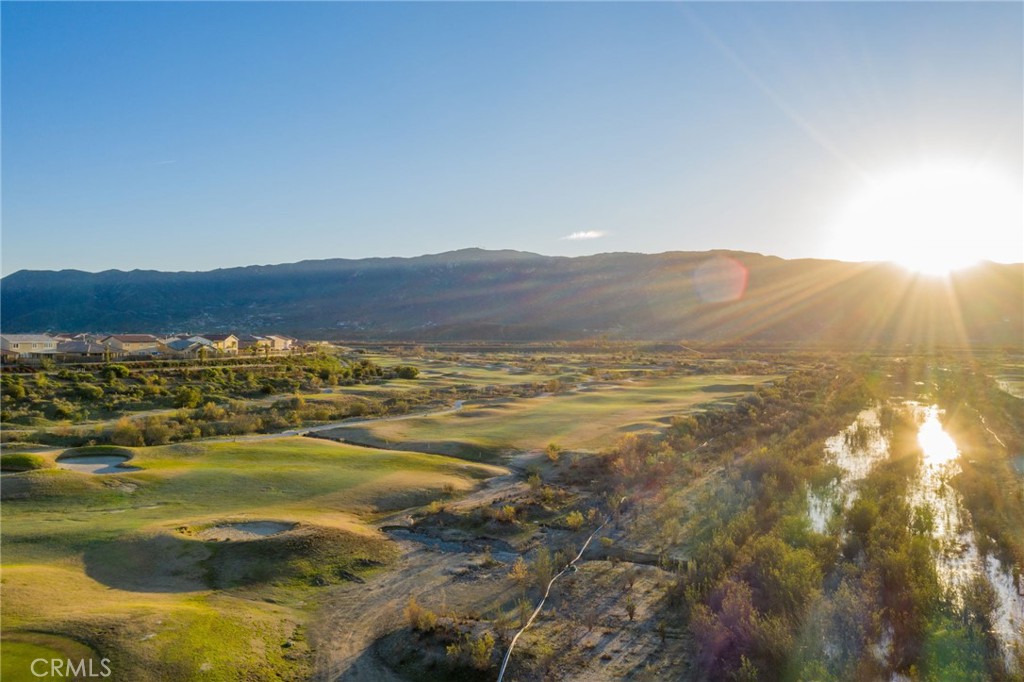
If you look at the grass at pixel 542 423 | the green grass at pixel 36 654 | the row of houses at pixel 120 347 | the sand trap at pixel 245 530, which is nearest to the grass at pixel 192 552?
the green grass at pixel 36 654

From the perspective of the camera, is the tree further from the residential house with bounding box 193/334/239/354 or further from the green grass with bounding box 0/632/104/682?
the residential house with bounding box 193/334/239/354

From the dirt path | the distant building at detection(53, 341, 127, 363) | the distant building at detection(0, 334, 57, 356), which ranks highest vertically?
the distant building at detection(0, 334, 57, 356)

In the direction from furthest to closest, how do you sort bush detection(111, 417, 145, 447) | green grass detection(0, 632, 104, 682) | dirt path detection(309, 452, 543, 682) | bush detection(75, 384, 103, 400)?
1. bush detection(75, 384, 103, 400)
2. bush detection(111, 417, 145, 447)
3. dirt path detection(309, 452, 543, 682)
4. green grass detection(0, 632, 104, 682)

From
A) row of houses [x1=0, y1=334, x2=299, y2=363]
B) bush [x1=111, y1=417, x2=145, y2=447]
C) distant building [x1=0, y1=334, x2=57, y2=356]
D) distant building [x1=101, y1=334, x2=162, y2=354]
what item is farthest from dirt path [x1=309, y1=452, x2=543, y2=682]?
distant building [x1=101, y1=334, x2=162, y2=354]

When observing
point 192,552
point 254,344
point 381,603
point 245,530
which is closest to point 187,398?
point 245,530

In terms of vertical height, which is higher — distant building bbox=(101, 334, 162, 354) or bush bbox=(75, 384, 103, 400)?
distant building bbox=(101, 334, 162, 354)

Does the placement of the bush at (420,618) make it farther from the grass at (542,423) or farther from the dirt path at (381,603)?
the grass at (542,423)
